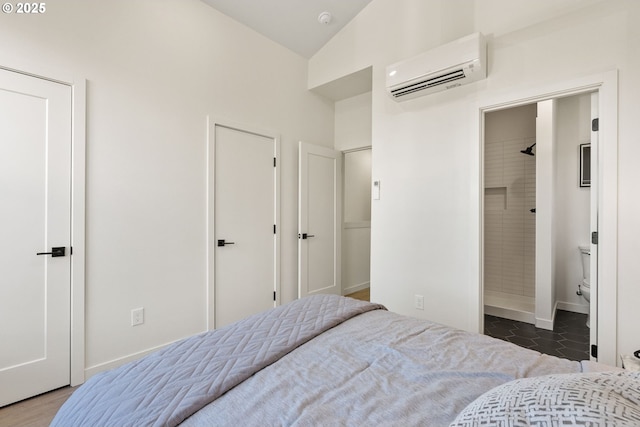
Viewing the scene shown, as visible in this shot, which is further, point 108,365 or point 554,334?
point 554,334

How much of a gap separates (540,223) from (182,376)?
3468 millimetres

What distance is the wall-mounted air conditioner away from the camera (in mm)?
2328

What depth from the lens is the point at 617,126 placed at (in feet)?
6.36

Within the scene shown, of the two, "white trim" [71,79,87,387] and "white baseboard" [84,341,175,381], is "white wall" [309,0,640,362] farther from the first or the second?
"white trim" [71,79,87,387]

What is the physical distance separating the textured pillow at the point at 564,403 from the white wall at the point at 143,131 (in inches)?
97.5

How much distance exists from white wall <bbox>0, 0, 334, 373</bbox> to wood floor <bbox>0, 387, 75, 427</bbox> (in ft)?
0.86

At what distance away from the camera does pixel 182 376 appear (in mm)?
955

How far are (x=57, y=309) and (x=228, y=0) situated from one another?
288 cm

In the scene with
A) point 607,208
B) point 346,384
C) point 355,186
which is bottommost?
point 346,384

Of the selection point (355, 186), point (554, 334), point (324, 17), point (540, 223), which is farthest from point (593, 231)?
point (355, 186)

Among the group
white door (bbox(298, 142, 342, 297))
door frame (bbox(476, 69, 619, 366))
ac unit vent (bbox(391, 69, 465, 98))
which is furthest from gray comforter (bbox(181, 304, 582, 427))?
white door (bbox(298, 142, 342, 297))

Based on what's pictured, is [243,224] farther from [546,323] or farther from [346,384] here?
[546,323]

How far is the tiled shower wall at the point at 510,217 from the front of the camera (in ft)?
12.8

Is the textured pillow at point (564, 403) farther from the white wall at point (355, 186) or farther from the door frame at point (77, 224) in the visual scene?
the white wall at point (355, 186)
